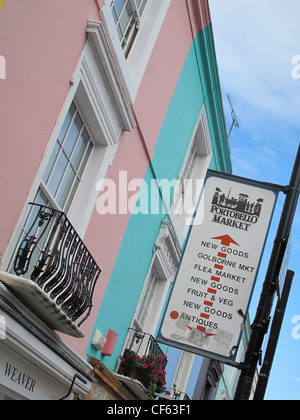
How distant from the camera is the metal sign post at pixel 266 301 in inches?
191

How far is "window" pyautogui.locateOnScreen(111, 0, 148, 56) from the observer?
9156 millimetres

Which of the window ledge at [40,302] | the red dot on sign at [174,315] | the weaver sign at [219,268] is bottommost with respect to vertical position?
the window ledge at [40,302]

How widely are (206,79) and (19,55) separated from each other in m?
7.97

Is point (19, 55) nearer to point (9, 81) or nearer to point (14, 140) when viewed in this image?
point (9, 81)

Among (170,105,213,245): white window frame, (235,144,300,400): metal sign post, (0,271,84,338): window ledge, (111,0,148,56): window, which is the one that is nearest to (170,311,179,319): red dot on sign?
(0,271,84,338): window ledge

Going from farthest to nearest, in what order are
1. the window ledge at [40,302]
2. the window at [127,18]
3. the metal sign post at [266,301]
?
the window at [127,18] → the window ledge at [40,302] → the metal sign post at [266,301]

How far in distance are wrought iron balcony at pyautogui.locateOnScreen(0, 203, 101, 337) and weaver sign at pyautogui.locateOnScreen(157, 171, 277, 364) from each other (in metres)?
1.19

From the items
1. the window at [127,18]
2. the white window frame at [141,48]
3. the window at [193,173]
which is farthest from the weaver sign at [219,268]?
the window at [193,173]

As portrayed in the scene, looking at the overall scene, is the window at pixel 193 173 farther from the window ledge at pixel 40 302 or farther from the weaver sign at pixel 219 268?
the window ledge at pixel 40 302

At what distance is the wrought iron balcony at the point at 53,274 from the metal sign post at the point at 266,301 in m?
2.09

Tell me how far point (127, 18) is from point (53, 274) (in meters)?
4.67

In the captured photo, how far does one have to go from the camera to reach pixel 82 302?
24.3 feet

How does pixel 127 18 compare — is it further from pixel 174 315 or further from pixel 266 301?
pixel 266 301

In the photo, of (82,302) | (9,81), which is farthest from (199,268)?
(9,81)
